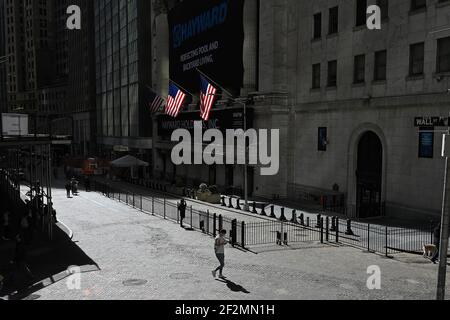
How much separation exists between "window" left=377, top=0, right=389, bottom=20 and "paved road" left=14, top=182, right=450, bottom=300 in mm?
16073

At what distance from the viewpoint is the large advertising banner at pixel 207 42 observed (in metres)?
43.7

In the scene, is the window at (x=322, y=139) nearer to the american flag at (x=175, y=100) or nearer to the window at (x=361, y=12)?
the window at (x=361, y=12)

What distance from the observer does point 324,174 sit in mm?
33625

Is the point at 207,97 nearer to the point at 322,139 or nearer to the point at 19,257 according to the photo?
the point at 322,139

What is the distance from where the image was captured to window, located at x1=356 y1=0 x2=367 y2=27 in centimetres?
3005

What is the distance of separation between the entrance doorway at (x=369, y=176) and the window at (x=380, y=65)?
144 inches

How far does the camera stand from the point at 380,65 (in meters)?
29.0

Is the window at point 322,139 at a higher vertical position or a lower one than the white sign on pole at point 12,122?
lower

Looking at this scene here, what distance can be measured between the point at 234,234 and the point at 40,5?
14108 centimetres

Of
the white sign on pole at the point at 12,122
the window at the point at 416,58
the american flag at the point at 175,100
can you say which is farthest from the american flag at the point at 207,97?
the window at the point at 416,58

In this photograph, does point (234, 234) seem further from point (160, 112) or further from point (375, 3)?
point (160, 112)

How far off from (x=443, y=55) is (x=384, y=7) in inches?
230

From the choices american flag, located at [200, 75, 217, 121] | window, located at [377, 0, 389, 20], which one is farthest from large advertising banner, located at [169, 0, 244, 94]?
window, located at [377, 0, 389, 20]
